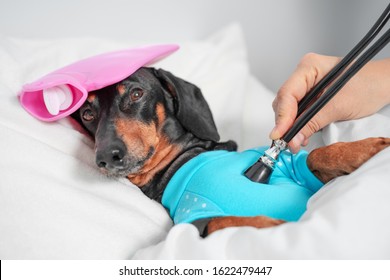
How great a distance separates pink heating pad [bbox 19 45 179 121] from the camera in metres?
1.55

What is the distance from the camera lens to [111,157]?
1.47 metres

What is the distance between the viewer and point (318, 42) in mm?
2781

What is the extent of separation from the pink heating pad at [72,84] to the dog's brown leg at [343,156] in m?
0.74

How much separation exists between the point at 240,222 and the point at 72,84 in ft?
2.44

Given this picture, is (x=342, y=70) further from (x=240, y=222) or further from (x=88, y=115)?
(x=88, y=115)

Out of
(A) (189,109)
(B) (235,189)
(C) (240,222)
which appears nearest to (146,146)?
(A) (189,109)

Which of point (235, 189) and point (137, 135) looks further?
point (137, 135)

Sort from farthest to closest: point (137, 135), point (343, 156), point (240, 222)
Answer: point (137, 135), point (343, 156), point (240, 222)

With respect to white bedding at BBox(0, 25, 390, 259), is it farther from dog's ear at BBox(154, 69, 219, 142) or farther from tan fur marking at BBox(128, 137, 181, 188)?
dog's ear at BBox(154, 69, 219, 142)

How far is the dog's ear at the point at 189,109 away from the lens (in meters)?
1.75

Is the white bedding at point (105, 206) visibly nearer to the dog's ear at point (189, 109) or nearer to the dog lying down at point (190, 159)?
the dog lying down at point (190, 159)

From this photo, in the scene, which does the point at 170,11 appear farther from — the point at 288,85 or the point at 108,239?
the point at 108,239

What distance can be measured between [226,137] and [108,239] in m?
1.04
